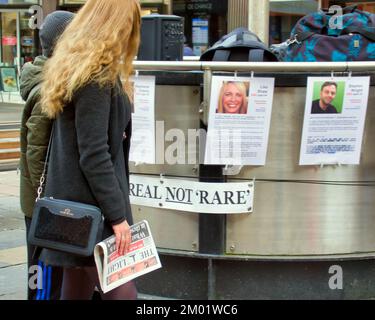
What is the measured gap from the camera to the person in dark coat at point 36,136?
3.19m

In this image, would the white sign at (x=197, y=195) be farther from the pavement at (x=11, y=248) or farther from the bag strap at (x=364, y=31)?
the pavement at (x=11, y=248)

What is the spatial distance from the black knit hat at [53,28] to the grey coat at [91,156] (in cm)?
64

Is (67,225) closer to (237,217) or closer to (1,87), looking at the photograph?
(237,217)

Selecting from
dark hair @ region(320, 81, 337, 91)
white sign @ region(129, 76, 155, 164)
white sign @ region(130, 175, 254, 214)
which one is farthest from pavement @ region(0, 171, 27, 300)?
dark hair @ region(320, 81, 337, 91)

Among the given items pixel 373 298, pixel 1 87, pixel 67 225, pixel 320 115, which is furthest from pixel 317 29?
pixel 1 87

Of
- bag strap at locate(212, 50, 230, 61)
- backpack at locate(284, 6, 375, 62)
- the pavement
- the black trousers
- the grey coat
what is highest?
backpack at locate(284, 6, 375, 62)

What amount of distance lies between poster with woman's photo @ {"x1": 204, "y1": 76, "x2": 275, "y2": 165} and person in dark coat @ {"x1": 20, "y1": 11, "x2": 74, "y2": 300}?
1.00 metres

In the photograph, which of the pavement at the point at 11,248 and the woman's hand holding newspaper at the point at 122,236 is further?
the pavement at the point at 11,248

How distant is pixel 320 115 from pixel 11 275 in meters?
2.79

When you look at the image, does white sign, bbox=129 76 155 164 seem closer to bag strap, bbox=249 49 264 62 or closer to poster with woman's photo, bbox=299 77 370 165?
bag strap, bbox=249 49 264 62

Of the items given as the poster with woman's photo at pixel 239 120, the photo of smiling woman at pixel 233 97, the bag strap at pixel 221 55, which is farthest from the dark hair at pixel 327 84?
the bag strap at pixel 221 55

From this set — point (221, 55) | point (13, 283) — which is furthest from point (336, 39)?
point (13, 283)

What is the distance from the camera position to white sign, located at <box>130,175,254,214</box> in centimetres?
388

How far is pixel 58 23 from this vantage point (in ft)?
10.5
